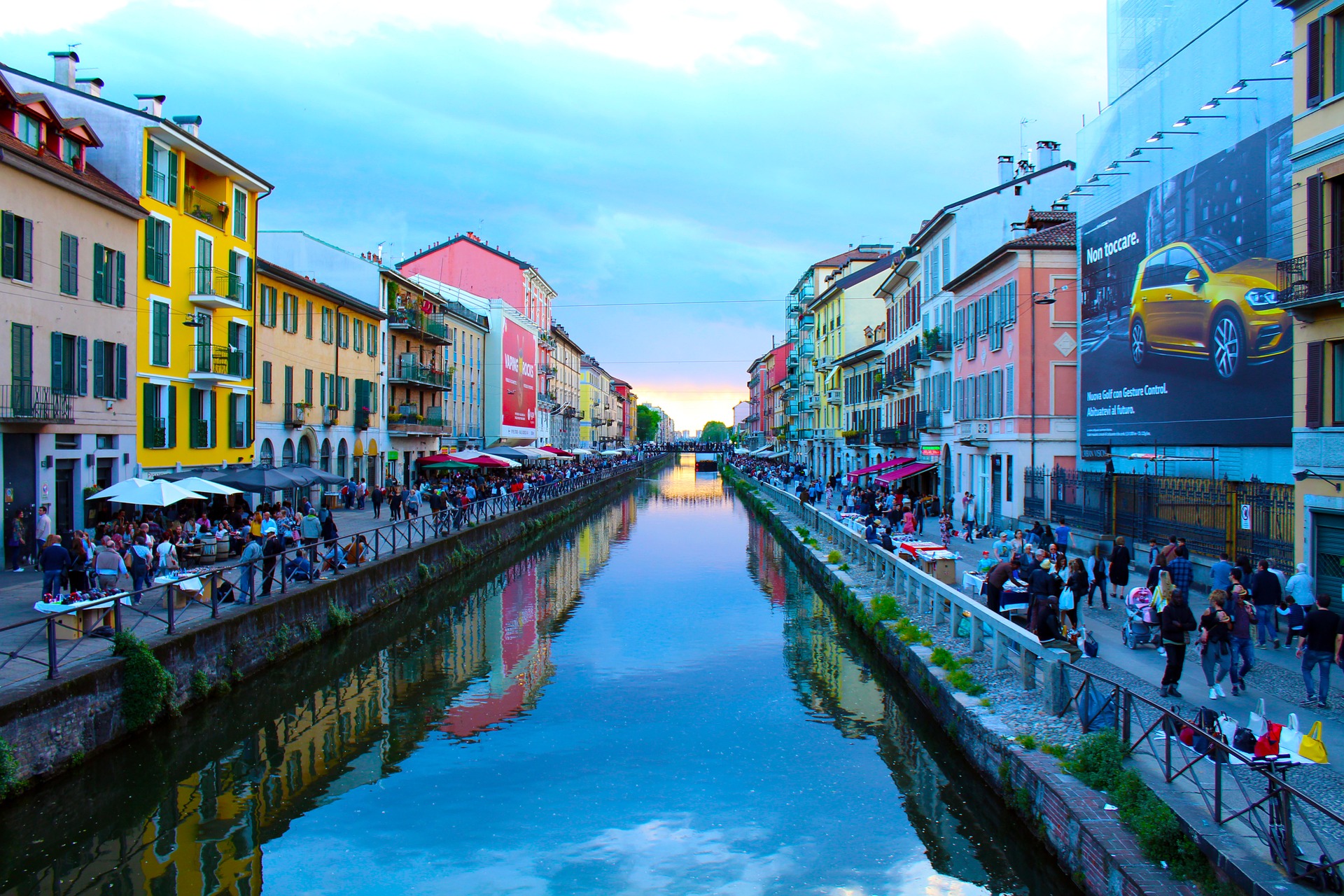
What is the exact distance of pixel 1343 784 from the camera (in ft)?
24.8

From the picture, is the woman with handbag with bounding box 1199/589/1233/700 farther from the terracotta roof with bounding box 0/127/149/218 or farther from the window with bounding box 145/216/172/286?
the window with bounding box 145/216/172/286

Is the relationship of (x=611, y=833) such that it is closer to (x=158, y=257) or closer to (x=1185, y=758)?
(x=1185, y=758)

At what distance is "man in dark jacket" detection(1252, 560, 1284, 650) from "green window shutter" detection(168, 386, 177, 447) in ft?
79.9

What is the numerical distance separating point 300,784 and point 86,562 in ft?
23.9

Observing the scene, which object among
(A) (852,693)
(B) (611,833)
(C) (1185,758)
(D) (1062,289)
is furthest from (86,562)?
(D) (1062,289)

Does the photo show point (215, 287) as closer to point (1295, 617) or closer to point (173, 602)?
point (173, 602)

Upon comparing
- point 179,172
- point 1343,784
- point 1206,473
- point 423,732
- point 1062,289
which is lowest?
point 423,732

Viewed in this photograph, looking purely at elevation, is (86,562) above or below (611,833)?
above

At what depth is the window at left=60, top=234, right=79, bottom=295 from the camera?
19922mm

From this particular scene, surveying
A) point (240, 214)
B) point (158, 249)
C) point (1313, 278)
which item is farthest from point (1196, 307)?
point (240, 214)

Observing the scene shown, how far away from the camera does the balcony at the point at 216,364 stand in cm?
2584

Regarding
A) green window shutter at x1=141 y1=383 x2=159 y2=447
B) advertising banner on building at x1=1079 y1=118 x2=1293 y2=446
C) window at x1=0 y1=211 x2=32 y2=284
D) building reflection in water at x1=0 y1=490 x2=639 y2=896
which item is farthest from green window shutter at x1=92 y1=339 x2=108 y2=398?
advertising banner on building at x1=1079 y1=118 x2=1293 y2=446

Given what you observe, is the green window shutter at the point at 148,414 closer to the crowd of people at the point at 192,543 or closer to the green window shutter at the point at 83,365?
the crowd of people at the point at 192,543

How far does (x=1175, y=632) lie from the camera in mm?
10086
